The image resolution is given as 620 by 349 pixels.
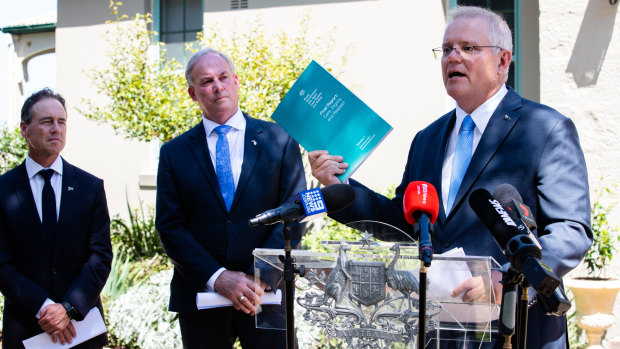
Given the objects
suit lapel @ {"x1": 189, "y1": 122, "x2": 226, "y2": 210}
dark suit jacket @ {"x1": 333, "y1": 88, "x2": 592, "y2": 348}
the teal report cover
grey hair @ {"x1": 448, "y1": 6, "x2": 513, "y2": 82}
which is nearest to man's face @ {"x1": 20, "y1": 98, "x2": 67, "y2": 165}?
suit lapel @ {"x1": 189, "y1": 122, "x2": 226, "y2": 210}

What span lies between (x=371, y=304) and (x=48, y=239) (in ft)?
8.22

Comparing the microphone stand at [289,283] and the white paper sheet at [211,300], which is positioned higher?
the microphone stand at [289,283]

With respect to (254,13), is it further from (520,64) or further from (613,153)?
(613,153)

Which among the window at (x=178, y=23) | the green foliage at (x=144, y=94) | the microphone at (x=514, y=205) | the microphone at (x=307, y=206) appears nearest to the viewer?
the microphone at (x=514, y=205)

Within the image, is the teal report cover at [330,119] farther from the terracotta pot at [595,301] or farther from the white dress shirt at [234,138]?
the terracotta pot at [595,301]

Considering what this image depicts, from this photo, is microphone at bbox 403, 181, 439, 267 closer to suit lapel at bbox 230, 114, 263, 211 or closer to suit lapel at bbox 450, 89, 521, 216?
suit lapel at bbox 450, 89, 521, 216

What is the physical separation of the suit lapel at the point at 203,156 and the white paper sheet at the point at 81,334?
1219mm

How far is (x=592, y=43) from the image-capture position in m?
6.42

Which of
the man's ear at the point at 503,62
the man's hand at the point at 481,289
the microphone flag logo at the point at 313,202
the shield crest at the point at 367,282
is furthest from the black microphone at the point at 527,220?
the man's ear at the point at 503,62

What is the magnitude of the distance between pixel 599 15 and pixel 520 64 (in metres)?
1.28

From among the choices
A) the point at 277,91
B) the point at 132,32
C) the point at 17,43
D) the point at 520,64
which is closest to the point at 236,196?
the point at 277,91

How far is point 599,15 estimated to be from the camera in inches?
251

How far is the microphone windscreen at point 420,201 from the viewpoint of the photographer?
6.46ft

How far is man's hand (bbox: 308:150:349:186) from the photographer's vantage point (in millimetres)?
2623
